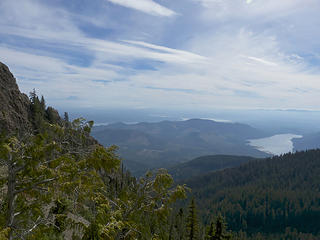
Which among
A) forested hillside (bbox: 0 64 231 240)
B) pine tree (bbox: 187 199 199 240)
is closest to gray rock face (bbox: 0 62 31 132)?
pine tree (bbox: 187 199 199 240)

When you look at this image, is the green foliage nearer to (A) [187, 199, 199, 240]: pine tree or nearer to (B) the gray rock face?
(A) [187, 199, 199, 240]: pine tree

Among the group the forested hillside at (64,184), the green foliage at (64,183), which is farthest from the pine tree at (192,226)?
the green foliage at (64,183)

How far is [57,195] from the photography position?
733 centimetres

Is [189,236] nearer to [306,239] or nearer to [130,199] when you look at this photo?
[130,199]

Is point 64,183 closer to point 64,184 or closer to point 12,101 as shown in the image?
point 64,184

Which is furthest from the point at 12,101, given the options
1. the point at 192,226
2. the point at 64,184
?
the point at 64,184

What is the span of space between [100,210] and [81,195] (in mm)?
Answer: 1063

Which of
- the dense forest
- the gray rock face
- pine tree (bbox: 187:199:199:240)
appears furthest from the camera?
the gray rock face

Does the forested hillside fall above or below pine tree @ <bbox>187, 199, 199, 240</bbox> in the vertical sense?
above

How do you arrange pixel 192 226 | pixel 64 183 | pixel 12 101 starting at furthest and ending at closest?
1. pixel 12 101
2. pixel 192 226
3. pixel 64 183

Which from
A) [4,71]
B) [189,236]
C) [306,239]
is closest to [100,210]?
[189,236]

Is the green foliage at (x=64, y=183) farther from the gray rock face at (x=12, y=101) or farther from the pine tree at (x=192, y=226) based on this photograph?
the gray rock face at (x=12, y=101)

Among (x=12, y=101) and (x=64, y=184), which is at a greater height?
(x=12, y=101)

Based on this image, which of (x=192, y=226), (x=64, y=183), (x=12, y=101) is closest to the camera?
(x=64, y=183)
